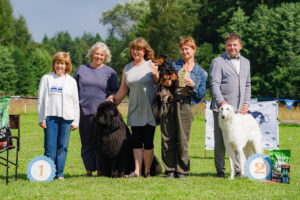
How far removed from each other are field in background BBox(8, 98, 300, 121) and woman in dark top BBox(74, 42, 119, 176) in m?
13.3

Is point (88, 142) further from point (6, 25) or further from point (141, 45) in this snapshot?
point (6, 25)

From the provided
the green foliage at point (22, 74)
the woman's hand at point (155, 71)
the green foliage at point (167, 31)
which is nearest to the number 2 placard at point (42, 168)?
the woman's hand at point (155, 71)

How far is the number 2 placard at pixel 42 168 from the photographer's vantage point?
4.77 meters

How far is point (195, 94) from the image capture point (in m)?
4.86

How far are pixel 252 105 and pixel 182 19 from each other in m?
28.6

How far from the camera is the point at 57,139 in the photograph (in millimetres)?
5023

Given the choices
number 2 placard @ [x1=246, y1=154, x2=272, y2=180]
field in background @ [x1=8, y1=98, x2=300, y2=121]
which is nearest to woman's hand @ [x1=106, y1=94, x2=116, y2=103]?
number 2 placard @ [x1=246, y1=154, x2=272, y2=180]

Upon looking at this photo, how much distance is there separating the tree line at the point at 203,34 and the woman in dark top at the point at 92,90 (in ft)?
80.7

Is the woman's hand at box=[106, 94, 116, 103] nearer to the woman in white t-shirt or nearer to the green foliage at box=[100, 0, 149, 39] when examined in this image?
the woman in white t-shirt

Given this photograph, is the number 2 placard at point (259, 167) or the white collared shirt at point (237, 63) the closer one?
the number 2 placard at point (259, 167)

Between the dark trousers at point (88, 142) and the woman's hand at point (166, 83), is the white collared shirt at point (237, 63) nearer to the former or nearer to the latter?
the woman's hand at point (166, 83)

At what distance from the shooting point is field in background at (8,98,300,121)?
1960 centimetres

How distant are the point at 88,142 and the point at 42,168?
796 millimetres

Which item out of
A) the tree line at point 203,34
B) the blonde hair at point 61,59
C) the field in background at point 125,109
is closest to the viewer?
the blonde hair at point 61,59
